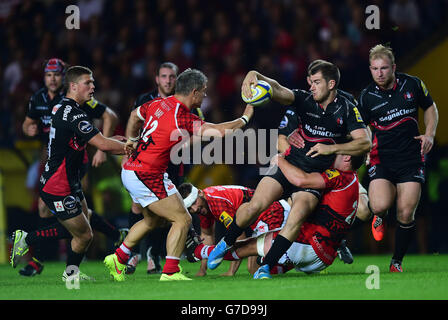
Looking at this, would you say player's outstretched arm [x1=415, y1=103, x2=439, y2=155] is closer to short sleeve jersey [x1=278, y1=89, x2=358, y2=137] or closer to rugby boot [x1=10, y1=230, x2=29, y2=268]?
short sleeve jersey [x1=278, y1=89, x2=358, y2=137]

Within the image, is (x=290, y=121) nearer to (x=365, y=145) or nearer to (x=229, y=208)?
(x=365, y=145)

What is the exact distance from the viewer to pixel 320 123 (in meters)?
7.43

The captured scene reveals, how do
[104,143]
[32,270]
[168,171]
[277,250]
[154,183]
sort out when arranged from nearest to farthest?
1. [277,250]
2. [154,183]
3. [104,143]
4. [32,270]
5. [168,171]

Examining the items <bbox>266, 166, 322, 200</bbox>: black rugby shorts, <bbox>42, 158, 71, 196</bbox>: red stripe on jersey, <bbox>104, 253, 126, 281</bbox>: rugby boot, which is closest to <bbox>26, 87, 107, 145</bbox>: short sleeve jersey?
<bbox>42, 158, 71, 196</bbox>: red stripe on jersey

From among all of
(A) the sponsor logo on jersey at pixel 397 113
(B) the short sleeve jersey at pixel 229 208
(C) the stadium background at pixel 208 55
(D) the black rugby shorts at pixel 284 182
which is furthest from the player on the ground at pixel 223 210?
(C) the stadium background at pixel 208 55

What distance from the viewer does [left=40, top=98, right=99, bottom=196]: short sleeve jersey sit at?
7601mm

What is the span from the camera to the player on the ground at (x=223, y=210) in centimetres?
795

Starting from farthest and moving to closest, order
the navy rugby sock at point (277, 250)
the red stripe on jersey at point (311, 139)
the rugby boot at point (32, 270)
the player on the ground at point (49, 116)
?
the player on the ground at point (49, 116) → the rugby boot at point (32, 270) → the red stripe on jersey at point (311, 139) → the navy rugby sock at point (277, 250)

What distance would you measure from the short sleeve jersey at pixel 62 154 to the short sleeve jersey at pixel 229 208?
130 centimetres

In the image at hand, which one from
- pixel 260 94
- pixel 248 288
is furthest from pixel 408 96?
pixel 248 288

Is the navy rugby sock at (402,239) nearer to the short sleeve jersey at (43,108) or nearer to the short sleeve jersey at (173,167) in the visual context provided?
the short sleeve jersey at (173,167)

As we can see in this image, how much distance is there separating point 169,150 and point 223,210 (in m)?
1.06

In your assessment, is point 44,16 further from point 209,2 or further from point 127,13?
point 209,2

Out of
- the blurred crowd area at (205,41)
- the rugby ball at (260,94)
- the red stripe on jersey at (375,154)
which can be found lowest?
the red stripe on jersey at (375,154)
